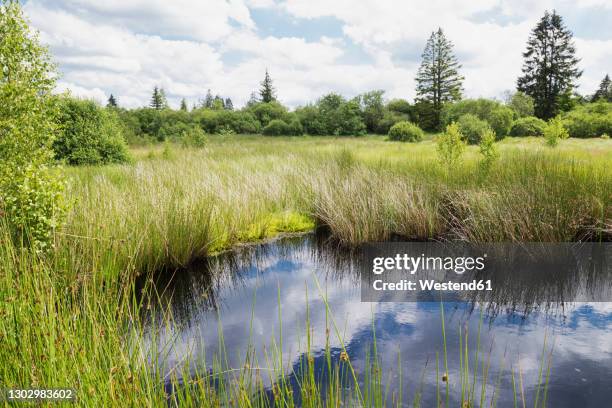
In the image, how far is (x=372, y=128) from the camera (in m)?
41.9

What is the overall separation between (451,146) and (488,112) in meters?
25.4

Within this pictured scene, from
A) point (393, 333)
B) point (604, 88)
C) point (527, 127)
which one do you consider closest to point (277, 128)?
point (527, 127)

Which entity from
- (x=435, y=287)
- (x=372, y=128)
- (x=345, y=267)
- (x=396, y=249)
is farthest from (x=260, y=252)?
(x=372, y=128)

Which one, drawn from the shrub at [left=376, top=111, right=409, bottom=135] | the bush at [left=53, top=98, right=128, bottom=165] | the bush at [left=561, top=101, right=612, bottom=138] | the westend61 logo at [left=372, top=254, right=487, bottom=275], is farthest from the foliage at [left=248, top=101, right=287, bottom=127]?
the westend61 logo at [left=372, top=254, right=487, bottom=275]

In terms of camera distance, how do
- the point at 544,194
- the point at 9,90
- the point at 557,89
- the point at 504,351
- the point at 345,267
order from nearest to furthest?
the point at 504,351, the point at 9,90, the point at 345,267, the point at 544,194, the point at 557,89

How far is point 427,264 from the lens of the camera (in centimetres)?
552

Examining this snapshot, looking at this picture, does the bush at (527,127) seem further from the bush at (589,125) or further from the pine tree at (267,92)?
the pine tree at (267,92)

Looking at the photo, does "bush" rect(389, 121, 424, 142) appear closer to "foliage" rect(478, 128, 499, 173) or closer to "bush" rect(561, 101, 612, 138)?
"bush" rect(561, 101, 612, 138)

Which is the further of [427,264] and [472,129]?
[472,129]

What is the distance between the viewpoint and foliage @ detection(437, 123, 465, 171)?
28.9ft

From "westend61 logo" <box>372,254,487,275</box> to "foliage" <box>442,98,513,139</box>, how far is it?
2248cm

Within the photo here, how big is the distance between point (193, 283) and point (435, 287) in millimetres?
2880

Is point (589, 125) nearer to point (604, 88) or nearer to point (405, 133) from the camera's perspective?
point (405, 133)

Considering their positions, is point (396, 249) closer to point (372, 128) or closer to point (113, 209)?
point (113, 209)
